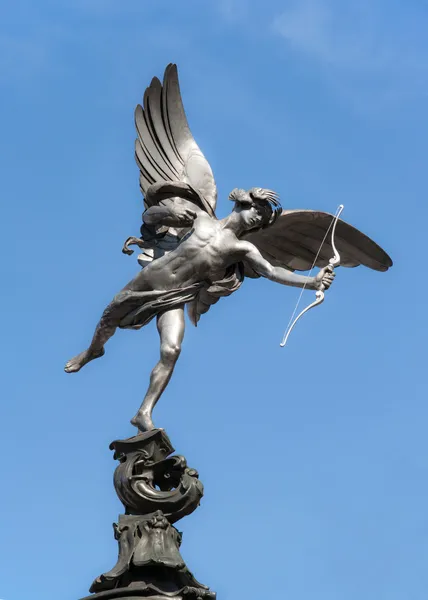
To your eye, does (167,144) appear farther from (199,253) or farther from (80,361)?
(80,361)

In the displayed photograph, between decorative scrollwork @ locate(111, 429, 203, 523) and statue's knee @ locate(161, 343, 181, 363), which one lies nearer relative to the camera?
decorative scrollwork @ locate(111, 429, 203, 523)

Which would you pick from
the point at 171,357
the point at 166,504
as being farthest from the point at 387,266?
the point at 166,504

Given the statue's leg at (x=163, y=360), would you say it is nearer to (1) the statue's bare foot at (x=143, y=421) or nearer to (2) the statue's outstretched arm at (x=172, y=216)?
(1) the statue's bare foot at (x=143, y=421)

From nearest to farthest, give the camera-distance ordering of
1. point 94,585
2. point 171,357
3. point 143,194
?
point 94,585 < point 171,357 < point 143,194

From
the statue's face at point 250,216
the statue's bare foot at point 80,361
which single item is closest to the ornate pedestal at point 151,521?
the statue's bare foot at point 80,361

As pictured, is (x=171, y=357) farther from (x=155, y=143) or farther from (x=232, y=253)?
(x=155, y=143)

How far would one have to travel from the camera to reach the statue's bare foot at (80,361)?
1739cm

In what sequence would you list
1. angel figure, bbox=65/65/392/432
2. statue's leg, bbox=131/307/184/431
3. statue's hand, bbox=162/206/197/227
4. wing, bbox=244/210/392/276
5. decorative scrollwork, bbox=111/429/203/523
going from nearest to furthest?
decorative scrollwork, bbox=111/429/203/523, statue's leg, bbox=131/307/184/431, angel figure, bbox=65/65/392/432, statue's hand, bbox=162/206/197/227, wing, bbox=244/210/392/276

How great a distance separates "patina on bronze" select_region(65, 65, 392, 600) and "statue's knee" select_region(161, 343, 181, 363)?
1 centimetres

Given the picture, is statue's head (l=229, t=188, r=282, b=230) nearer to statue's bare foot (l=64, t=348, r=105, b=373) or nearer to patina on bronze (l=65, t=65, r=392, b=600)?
patina on bronze (l=65, t=65, r=392, b=600)

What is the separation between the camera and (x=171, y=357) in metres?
16.6

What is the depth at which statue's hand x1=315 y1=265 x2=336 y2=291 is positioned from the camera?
1650 centimetres

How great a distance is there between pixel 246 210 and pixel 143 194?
1540 millimetres

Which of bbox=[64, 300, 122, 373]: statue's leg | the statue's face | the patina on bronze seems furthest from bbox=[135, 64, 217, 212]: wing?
bbox=[64, 300, 122, 373]: statue's leg
